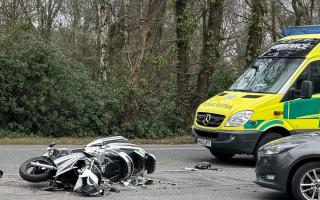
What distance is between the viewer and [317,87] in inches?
464

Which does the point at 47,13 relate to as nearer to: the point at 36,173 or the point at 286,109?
the point at 286,109

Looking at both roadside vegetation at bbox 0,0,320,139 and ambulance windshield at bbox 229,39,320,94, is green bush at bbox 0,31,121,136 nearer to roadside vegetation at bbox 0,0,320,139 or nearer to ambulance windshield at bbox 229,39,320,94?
roadside vegetation at bbox 0,0,320,139

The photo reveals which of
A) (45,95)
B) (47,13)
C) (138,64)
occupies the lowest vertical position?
(45,95)

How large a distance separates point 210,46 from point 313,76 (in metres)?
7.80

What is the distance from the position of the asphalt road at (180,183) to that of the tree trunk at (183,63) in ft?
19.1

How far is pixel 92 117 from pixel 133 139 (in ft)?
5.45

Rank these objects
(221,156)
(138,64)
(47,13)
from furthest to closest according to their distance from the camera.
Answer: (47,13) → (138,64) → (221,156)

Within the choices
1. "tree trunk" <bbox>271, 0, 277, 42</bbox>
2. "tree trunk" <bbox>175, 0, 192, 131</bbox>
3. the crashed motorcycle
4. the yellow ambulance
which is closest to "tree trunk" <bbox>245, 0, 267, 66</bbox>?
"tree trunk" <bbox>175, 0, 192, 131</bbox>

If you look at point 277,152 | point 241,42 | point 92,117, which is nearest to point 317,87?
point 277,152

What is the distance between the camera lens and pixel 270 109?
11.5 metres

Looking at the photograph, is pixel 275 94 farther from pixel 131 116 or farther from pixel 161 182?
pixel 131 116

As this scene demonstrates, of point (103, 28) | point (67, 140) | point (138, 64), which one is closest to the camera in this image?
point (67, 140)

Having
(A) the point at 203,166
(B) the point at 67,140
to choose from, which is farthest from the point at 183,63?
(A) the point at 203,166

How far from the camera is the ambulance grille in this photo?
11680 millimetres
